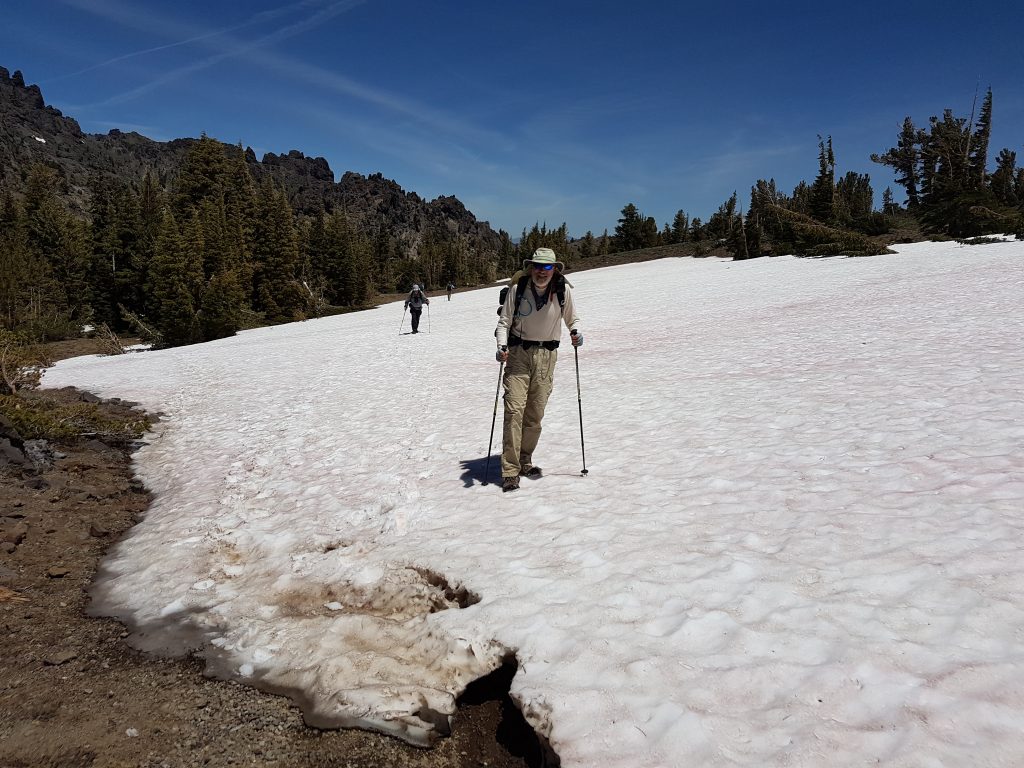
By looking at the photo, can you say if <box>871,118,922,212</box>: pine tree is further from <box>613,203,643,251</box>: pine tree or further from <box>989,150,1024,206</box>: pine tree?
<box>613,203,643,251</box>: pine tree

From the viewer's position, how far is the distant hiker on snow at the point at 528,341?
6.79m

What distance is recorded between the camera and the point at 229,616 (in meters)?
4.95

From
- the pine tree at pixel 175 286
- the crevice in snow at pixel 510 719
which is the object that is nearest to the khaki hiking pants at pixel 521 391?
the crevice in snow at pixel 510 719

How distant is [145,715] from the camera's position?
3.68 meters

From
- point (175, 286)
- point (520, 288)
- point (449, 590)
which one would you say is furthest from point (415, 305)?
point (449, 590)

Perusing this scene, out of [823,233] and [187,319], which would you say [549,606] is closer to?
[187,319]

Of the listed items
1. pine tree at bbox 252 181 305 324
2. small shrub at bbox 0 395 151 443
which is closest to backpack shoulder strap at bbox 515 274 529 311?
small shrub at bbox 0 395 151 443

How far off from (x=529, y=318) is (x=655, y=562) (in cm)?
334

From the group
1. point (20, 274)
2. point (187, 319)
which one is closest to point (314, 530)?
point (187, 319)

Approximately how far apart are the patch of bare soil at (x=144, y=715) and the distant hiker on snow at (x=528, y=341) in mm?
3393

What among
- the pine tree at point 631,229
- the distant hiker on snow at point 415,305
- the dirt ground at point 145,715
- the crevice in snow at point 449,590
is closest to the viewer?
the dirt ground at point 145,715

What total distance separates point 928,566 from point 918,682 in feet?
4.88

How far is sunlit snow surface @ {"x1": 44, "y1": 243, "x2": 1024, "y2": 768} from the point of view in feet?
10.5

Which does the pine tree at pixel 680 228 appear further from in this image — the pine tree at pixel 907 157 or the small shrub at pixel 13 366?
the small shrub at pixel 13 366
